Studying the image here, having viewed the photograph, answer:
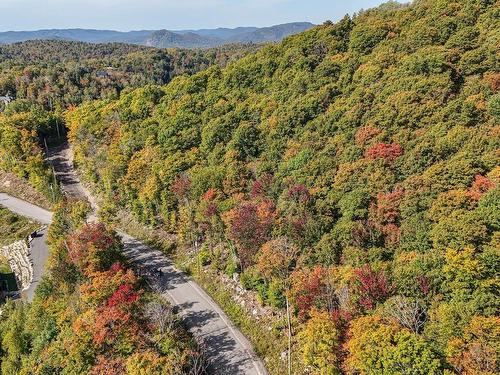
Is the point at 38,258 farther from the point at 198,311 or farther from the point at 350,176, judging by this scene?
the point at 350,176

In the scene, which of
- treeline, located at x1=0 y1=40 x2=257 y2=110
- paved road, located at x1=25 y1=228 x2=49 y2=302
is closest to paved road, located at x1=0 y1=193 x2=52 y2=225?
paved road, located at x1=25 y1=228 x2=49 y2=302

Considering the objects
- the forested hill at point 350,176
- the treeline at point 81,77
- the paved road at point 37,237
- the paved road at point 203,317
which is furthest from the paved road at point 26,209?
the treeline at point 81,77

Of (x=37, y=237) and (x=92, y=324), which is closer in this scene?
(x=92, y=324)

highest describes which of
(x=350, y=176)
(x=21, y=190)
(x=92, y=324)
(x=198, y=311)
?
(x=350, y=176)

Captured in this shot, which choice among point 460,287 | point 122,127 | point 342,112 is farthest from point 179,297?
point 122,127

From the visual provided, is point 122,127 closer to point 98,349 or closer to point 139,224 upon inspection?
point 139,224

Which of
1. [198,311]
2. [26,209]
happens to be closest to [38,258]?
[26,209]
